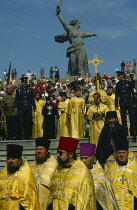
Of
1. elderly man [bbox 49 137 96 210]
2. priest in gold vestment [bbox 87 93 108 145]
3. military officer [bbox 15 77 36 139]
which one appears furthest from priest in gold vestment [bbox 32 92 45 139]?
elderly man [bbox 49 137 96 210]

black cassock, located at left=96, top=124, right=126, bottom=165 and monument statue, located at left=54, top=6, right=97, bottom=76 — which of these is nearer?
black cassock, located at left=96, top=124, right=126, bottom=165

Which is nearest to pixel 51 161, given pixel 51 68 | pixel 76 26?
pixel 51 68

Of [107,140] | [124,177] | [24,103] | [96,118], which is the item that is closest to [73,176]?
[124,177]

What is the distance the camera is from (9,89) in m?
16.7

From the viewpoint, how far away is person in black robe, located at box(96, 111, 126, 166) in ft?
36.2

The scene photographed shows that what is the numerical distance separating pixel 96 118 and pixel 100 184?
751 centimetres

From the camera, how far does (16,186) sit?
308 inches

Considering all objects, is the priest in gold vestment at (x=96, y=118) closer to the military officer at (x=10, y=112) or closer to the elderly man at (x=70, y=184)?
the military officer at (x=10, y=112)

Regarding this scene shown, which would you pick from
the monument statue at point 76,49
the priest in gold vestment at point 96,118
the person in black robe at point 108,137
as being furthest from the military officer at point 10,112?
the monument statue at point 76,49

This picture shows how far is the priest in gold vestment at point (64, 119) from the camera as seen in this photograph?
1773cm

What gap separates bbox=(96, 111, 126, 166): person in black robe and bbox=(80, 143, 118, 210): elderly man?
247cm

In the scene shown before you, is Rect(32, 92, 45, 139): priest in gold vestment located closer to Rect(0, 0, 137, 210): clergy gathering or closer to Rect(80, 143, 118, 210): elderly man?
Rect(0, 0, 137, 210): clergy gathering

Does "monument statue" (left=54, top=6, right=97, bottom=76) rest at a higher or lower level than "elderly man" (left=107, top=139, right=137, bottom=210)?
higher

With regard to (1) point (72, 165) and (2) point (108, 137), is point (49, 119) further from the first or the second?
(1) point (72, 165)
